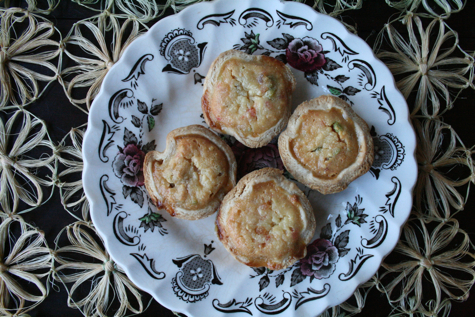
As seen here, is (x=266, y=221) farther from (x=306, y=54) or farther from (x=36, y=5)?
(x=36, y=5)

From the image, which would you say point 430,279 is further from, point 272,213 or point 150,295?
Result: point 150,295

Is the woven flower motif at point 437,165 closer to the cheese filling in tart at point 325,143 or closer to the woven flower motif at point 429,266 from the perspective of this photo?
the woven flower motif at point 429,266

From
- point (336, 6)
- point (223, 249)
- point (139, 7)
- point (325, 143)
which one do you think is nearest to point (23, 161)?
point (139, 7)

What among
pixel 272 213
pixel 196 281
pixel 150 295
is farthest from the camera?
pixel 150 295

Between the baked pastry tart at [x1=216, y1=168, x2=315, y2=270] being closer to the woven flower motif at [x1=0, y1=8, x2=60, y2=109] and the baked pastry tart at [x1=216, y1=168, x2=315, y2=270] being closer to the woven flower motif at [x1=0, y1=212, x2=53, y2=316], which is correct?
the woven flower motif at [x1=0, y1=212, x2=53, y2=316]

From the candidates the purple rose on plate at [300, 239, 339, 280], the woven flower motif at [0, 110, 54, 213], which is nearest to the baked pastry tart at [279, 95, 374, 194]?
the purple rose on plate at [300, 239, 339, 280]

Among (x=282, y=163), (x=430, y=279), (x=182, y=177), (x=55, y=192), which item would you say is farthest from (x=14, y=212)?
(x=430, y=279)
